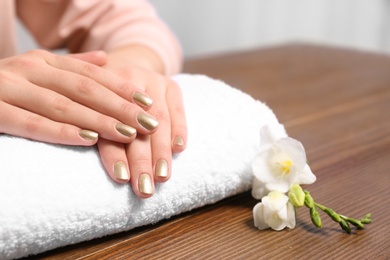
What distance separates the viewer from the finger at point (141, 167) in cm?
53

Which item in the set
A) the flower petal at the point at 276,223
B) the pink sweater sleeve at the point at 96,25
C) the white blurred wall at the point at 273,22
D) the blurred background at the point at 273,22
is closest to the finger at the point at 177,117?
the flower petal at the point at 276,223

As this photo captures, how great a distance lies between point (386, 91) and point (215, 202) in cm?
60

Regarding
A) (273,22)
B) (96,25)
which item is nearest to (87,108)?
(96,25)

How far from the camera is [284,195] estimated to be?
0.57m

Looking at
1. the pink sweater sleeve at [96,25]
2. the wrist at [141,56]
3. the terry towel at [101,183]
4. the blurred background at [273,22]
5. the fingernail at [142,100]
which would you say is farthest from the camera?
the blurred background at [273,22]

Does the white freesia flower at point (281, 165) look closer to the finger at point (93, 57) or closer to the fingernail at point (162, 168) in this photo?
the fingernail at point (162, 168)

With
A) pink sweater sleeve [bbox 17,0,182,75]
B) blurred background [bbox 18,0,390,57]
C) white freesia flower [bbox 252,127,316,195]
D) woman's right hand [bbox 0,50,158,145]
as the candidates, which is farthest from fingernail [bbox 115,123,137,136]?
blurred background [bbox 18,0,390,57]

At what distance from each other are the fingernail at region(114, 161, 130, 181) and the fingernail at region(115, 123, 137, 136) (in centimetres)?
3

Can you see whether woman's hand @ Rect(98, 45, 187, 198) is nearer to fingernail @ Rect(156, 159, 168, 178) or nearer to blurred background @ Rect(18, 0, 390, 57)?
fingernail @ Rect(156, 159, 168, 178)

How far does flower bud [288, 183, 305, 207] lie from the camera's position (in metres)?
0.56

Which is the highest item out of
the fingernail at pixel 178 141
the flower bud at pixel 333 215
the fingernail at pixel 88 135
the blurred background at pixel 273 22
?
the fingernail at pixel 88 135

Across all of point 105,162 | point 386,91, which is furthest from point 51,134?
point 386,91

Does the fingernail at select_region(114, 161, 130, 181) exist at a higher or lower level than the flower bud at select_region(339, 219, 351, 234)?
higher

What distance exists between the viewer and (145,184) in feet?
1.74
